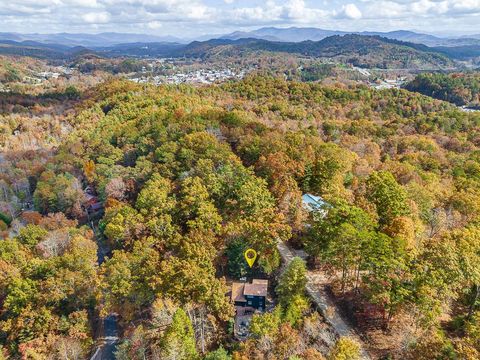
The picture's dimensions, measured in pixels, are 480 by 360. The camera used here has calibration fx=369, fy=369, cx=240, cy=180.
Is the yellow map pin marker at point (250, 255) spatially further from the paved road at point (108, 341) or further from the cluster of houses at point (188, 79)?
the cluster of houses at point (188, 79)

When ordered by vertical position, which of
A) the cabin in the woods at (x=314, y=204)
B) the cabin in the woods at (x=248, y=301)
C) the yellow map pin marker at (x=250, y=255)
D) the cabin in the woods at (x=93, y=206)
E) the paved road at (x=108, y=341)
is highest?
the cabin in the woods at (x=314, y=204)

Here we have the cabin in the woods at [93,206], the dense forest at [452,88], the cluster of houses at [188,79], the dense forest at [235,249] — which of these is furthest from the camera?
the cluster of houses at [188,79]

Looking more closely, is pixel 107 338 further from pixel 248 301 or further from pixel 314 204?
pixel 314 204

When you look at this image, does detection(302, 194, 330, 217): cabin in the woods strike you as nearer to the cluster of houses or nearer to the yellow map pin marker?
the yellow map pin marker

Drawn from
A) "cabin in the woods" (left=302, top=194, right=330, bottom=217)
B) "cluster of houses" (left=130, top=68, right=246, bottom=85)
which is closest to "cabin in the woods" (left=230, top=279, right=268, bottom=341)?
"cabin in the woods" (left=302, top=194, right=330, bottom=217)

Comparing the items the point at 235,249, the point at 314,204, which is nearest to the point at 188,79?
the point at 314,204

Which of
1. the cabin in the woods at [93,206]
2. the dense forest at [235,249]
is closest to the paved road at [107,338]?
the dense forest at [235,249]
